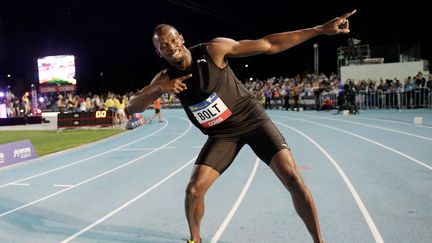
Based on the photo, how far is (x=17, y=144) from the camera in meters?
10.6

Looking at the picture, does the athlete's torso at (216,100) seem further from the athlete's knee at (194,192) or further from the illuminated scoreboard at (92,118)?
the illuminated scoreboard at (92,118)

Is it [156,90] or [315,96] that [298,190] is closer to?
[156,90]

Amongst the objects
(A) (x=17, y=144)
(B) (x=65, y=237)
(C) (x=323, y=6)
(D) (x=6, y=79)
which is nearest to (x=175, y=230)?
(B) (x=65, y=237)

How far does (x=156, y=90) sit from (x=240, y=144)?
95 centimetres

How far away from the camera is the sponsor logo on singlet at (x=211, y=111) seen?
3.42 m

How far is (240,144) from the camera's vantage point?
3.71 metres

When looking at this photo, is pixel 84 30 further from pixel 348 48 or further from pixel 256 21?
pixel 348 48

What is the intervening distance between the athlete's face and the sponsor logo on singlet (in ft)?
1.42

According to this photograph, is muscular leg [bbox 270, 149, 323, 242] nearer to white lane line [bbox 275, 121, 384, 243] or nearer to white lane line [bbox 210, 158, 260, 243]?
Result: white lane line [bbox 275, 121, 384, 243]

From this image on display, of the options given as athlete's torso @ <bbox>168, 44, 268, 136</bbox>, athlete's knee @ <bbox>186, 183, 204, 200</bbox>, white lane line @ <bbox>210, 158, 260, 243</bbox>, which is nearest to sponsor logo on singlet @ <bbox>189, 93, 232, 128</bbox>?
athlete's torso @ <bbox>168, 44, 268, 136</bbox>

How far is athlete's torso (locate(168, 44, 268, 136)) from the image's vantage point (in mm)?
3391

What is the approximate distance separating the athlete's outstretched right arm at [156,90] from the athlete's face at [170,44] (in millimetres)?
189

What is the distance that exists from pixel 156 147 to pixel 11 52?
57082 mm

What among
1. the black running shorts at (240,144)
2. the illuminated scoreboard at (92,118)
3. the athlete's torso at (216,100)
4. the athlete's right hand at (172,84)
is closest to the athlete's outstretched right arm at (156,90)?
the athlete's right hand at (172,84)
